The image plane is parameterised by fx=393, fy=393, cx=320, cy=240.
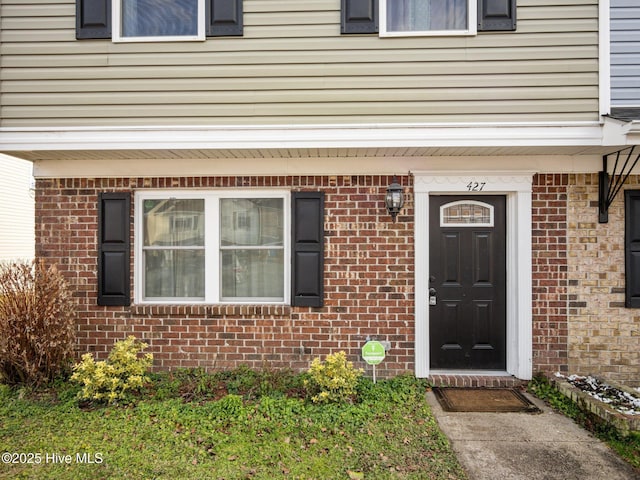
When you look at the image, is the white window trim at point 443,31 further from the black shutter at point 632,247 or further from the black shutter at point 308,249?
the black shutter at point 632,247

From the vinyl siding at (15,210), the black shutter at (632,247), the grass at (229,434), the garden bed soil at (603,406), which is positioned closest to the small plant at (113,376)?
the grass at (229,434)

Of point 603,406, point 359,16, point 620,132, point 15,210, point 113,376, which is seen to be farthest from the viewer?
point 15,210

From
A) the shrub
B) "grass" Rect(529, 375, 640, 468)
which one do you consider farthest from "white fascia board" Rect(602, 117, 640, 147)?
the shrub

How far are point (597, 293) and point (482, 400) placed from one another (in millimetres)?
1841

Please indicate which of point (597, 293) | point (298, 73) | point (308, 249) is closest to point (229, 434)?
point (308, 249)

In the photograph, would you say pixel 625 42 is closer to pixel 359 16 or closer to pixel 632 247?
pixel 632 247

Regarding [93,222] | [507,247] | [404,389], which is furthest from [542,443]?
[93,222]

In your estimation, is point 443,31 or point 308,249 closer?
point 443,31

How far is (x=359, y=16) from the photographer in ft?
13.5

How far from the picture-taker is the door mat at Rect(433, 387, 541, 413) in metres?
3.99

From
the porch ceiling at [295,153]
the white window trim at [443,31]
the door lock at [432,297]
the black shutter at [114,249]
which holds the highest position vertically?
the white window trim at [443,31]

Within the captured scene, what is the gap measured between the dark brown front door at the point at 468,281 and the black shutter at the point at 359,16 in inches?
79.7

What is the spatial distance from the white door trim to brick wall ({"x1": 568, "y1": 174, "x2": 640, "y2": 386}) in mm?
507

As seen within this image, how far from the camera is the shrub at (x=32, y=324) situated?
4.15m
